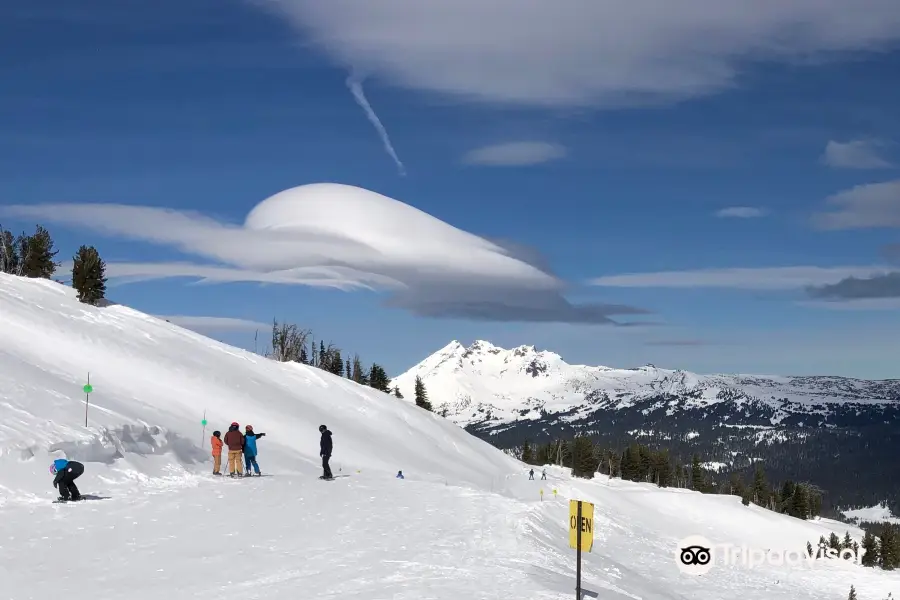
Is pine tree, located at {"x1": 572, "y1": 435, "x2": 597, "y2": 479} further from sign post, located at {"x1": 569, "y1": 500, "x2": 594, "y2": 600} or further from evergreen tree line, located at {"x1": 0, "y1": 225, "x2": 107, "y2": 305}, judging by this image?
sign post, located at {"x1": 569, "y1": 500, "x2": 594, "y2": 600}

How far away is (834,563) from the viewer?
55.2 metres

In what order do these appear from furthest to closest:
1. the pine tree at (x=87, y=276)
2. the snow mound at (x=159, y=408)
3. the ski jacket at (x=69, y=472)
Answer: the pine tree at (x=87, y=276)
the snow mound at (x=159, y=408)
the ski jacket at (x=69, y=472)

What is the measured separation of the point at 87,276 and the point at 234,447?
54346 mm

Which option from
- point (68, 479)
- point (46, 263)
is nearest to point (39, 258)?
point (46, 263)

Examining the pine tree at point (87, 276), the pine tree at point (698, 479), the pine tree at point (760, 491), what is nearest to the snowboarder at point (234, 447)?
the pine tree at point (87, 276)

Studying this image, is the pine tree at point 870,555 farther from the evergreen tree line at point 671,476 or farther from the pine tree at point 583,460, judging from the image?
the pine tree at point 583,460

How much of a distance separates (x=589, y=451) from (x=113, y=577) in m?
129

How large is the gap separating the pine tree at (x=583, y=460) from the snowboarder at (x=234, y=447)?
359 feet

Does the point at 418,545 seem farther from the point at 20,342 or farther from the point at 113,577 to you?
the point at 20,342

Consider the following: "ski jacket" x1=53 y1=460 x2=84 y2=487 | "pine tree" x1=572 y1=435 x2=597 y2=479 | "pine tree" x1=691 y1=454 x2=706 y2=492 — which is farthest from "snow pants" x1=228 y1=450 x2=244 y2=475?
"pine tree" x1=691 y1=454 x2=706 y2=492

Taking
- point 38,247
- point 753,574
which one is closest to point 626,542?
point 753,574

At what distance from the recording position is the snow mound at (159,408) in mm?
31367

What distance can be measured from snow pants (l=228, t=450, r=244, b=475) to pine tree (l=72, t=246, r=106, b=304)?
172ft

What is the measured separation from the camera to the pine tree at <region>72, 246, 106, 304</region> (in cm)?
7788
